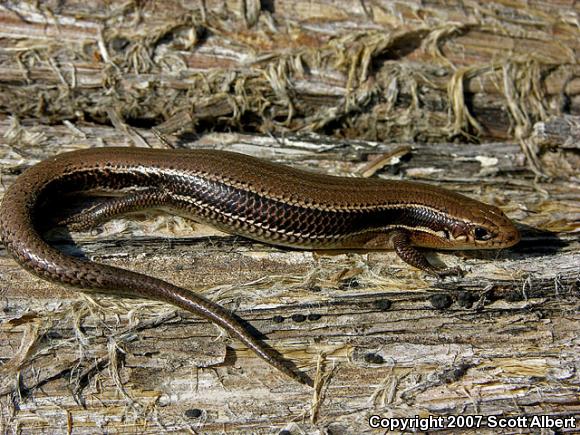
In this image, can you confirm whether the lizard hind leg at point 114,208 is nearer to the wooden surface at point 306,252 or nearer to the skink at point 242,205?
the skink at point 242,205

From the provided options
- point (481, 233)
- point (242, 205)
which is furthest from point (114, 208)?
point (481, 233)

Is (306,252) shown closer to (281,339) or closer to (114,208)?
(281,339)

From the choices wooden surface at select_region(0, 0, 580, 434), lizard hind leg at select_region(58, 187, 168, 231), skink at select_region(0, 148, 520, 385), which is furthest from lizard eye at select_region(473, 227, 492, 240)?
lizard hind leg at select_region(58, 187, 168, 231)

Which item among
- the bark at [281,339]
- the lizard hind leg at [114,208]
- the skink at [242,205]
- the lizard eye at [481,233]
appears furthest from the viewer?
the lizard eye at [481,233]

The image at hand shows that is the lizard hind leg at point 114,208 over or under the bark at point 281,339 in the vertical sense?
over

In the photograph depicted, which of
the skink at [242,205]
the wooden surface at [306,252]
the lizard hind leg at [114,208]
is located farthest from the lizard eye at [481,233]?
the lizard hind leg at [114,208]

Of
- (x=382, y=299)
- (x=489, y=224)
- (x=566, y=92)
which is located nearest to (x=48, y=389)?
(x=382, y=299)

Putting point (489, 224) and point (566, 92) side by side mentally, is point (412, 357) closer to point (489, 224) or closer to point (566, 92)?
point (489, 224)
